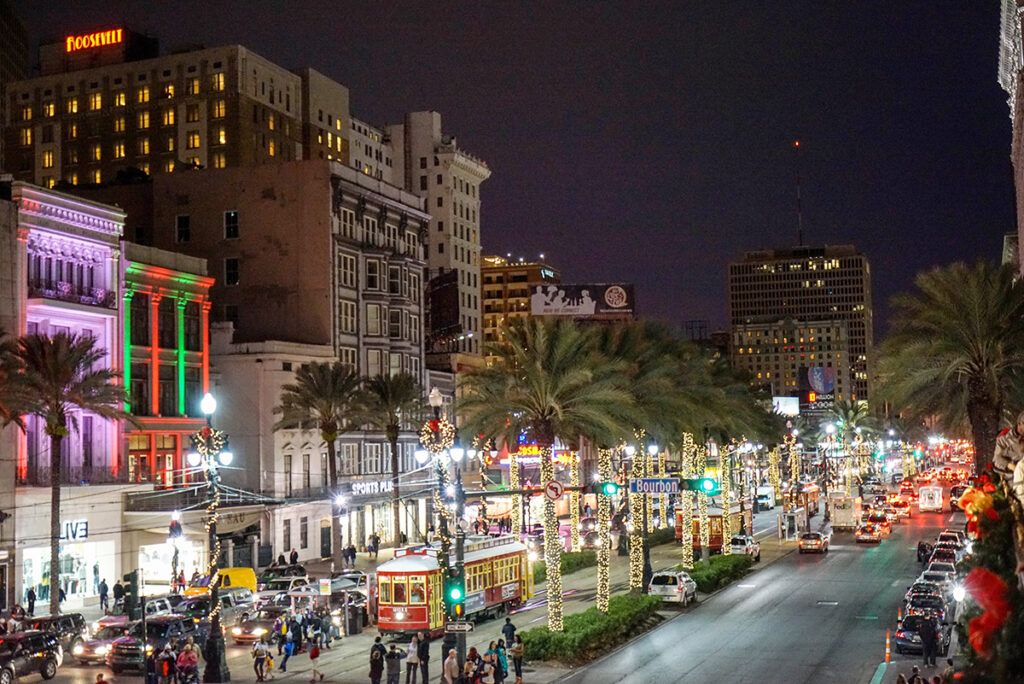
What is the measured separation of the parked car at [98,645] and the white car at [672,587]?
20220 mm

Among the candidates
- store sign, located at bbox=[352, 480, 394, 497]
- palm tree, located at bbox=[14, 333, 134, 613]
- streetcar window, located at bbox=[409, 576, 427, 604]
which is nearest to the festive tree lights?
streetcar window, located at bbox=[409, 576, 427, 604]

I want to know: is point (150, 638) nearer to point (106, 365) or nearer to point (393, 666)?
point (393, 666)

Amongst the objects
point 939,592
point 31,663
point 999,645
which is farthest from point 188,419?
point 999,645

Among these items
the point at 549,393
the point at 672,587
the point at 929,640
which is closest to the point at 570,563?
the point at 672,587

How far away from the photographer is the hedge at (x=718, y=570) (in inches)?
2125

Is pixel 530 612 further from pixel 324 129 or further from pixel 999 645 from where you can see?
pixel 324 129

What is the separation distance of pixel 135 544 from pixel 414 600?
72.0 feet

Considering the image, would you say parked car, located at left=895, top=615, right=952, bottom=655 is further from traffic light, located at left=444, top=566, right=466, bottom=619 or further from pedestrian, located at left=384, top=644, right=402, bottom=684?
pedestrian, located at left=384, top=644, right=402, bottom=684

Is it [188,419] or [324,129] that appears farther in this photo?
[324,129]

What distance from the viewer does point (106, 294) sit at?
58938 mm

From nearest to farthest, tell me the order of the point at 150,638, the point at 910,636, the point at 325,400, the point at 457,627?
the point at 457,627
the point at 910,636
the point at 150,638
the point at 325,400

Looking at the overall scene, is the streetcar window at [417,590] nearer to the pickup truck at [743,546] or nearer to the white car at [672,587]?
the white car at [672,587]

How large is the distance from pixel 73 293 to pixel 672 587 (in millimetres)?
30139

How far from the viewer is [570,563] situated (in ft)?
206
